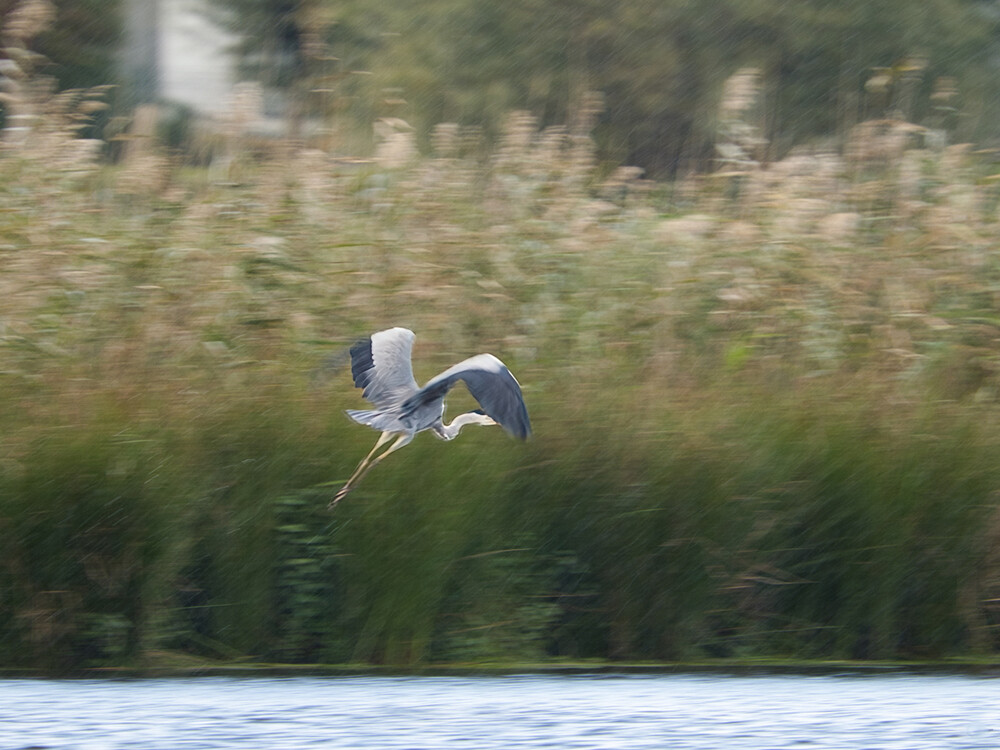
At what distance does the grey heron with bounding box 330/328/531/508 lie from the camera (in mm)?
3047

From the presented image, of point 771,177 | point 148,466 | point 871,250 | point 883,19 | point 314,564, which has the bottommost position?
point 314,564

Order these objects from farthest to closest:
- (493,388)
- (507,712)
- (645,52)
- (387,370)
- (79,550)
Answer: (645,52)
(79,550)
(507,712)
(387,370)
(493,388)

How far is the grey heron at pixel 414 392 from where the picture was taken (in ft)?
10.00

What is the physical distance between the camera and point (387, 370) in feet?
11.4

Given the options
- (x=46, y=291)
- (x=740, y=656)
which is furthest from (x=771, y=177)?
(x=46, y=291)

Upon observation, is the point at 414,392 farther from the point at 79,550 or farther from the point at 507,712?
the point at 79,550

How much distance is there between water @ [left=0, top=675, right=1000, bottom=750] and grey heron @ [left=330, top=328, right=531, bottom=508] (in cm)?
71

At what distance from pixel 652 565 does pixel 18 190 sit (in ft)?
9.86

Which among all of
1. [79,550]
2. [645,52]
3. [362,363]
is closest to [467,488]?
[362,363]

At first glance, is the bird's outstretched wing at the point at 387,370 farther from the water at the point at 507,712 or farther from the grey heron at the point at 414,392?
the water at the point at 507,712

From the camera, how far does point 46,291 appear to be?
15.6 ft

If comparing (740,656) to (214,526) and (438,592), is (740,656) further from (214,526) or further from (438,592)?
(214,526)

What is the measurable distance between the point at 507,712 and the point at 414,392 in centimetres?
100

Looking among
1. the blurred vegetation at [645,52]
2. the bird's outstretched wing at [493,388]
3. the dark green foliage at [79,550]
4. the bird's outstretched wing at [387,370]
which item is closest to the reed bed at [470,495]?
the dark green foliage at [79,550]
